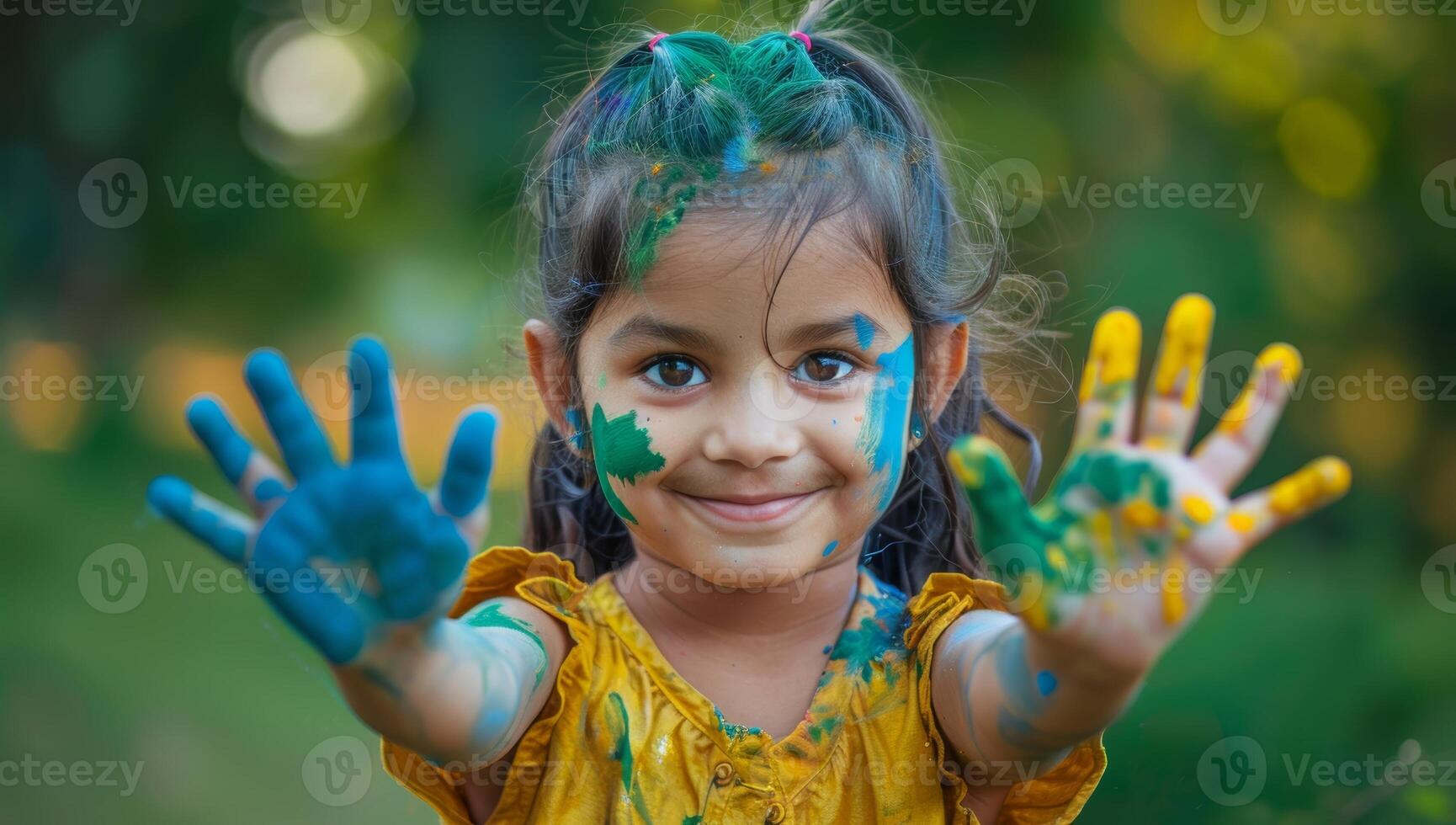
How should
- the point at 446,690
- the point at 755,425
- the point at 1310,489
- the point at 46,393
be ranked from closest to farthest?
1. the point at 1310,489
2. the point at 446,690
3. the point at 755,425
4. the point at 46,393

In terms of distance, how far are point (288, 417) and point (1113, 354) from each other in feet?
3.17

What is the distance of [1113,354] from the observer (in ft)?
5.11

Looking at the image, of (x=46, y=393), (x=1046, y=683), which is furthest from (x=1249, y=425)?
(x=46, y=393)

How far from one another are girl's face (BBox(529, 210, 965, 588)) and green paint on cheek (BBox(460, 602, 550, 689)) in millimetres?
229

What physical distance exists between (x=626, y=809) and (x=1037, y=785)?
0.63 metres

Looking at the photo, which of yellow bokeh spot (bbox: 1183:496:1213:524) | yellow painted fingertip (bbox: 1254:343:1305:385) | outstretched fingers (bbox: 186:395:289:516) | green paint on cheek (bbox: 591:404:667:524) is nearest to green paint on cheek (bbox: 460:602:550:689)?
green paint on cheek (bbox: 591:404:667:524)

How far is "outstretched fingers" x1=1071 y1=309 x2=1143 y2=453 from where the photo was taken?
1517 mm

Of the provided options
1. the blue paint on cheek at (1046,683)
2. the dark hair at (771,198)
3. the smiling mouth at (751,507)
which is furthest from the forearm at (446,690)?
the blue paint on cheek at (1046,683)

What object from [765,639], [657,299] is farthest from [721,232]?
[765,639]

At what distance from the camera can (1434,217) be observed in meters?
4.15

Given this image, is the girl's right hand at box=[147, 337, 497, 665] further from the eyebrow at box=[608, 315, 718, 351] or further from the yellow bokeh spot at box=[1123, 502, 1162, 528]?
the yellow bokeh spot at box=[1123, 502, 1162, 528]

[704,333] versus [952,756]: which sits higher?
[704,333]

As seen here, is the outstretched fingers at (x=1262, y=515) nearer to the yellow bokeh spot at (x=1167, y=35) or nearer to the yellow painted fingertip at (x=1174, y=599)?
the yellow painted fingertip at (x=1174, y=599)

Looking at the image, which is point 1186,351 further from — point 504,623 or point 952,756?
point 504,623
